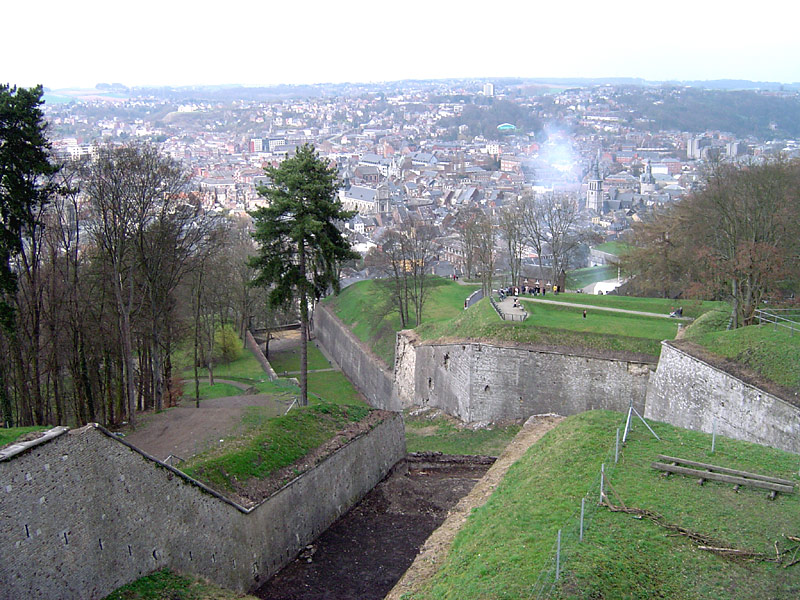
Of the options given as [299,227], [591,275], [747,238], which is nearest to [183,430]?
[299,227]

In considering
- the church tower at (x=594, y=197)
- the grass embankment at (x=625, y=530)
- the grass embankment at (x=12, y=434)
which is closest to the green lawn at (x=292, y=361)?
the grass embankment at (x=625, y=530)

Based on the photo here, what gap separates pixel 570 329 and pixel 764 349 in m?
7.72

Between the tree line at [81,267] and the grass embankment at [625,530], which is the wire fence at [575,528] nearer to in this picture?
the grass embankment at [625,530]

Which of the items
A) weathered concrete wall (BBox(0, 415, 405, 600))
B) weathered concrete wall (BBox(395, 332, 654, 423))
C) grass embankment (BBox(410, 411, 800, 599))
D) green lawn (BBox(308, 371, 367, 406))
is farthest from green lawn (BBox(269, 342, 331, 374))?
grass embankment (BBox(410, 411, 800, 599))

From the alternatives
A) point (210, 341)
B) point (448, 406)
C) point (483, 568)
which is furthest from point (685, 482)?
point (210, 341)

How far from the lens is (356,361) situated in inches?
1656

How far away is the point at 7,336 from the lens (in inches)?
800

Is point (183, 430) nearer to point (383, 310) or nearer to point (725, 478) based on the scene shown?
point (725, 478)

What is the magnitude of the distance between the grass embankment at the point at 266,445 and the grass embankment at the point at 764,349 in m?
10.5

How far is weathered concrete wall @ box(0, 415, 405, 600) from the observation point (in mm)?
11328

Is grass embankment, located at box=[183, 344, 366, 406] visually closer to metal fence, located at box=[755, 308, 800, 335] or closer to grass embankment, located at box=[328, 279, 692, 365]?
grass embankment, located at box=[328, 279, 692, 365]

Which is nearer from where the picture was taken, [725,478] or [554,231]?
[725,478]

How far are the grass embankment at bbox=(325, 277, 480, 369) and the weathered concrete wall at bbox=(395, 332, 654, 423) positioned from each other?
7341 millimetres

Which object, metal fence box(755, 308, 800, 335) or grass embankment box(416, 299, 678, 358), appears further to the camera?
grass embankment box(416, 299, 678, 358)
